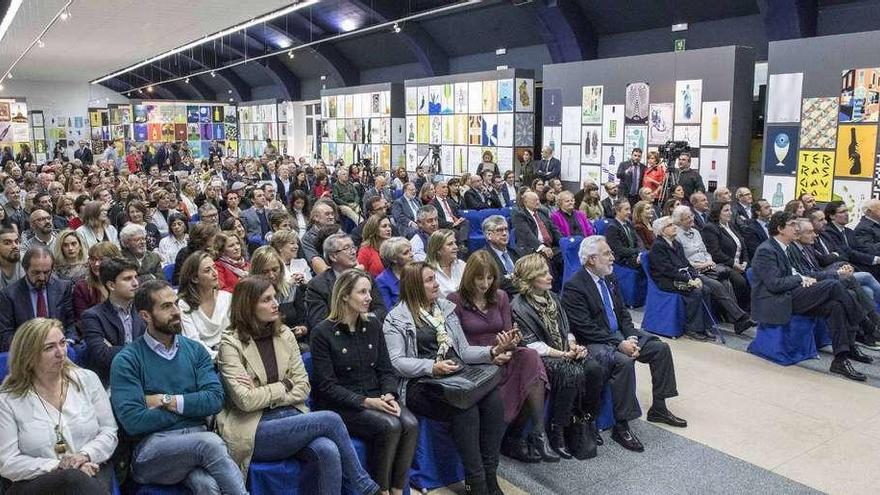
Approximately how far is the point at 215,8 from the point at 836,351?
413 inches

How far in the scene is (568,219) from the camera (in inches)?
323

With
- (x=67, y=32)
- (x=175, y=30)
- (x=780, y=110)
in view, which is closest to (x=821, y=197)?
(x=780, y=110)

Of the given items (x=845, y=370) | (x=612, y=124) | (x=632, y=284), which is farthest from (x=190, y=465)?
(x=612, y=124)

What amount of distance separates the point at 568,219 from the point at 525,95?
21.7 feet

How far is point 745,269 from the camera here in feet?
24.1

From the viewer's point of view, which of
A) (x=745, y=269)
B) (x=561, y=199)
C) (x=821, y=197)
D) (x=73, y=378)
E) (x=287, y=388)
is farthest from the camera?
(x=821, y=197)

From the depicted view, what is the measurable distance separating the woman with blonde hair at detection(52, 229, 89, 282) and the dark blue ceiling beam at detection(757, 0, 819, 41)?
10.4 meters

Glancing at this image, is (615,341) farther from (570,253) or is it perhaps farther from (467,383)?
(570,253)

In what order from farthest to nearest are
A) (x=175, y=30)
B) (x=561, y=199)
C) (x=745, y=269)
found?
(x=175, y=30)
(x=561, y=199)
(x=745, y=269)

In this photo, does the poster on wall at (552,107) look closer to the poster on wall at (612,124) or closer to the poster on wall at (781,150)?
the poster on wall at (612,124)

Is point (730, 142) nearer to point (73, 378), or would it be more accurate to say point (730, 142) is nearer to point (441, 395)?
point (441, 395)

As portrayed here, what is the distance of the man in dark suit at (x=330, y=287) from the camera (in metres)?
4.43

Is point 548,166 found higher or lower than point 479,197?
higher

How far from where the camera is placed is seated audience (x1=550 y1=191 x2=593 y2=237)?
26.7 ft
